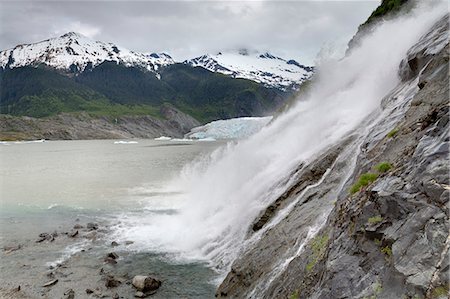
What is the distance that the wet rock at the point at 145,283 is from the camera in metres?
18.0

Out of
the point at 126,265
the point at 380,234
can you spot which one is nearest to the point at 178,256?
the point at 126,265

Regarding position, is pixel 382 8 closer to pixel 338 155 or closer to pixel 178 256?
pixel 338 155

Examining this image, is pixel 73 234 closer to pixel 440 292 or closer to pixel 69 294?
pixel 69 294

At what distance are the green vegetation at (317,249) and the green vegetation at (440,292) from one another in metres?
4.47

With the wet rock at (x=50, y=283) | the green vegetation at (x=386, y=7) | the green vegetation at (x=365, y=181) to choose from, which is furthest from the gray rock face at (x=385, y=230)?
the green vegetation at (x=386, y=7)

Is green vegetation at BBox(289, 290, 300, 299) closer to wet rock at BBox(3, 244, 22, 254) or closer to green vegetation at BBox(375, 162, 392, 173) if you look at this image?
green vegetation at BBox(375, 162, 392, 173)

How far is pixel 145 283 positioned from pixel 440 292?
14.5m

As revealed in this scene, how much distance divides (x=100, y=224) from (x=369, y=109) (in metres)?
21.4

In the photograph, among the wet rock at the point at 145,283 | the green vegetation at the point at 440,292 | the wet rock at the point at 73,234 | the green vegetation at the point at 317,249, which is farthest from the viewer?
Result: the wet rock at the point at 73,234

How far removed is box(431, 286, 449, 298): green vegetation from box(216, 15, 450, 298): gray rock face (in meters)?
0.02

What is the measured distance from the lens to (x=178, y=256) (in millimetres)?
21953

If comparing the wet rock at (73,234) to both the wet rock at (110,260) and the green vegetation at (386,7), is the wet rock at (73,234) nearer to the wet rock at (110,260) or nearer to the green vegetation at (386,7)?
the wet rock at (110,260)

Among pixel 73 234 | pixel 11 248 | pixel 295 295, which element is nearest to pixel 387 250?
pixel 295 295

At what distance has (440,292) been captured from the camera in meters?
6.18
